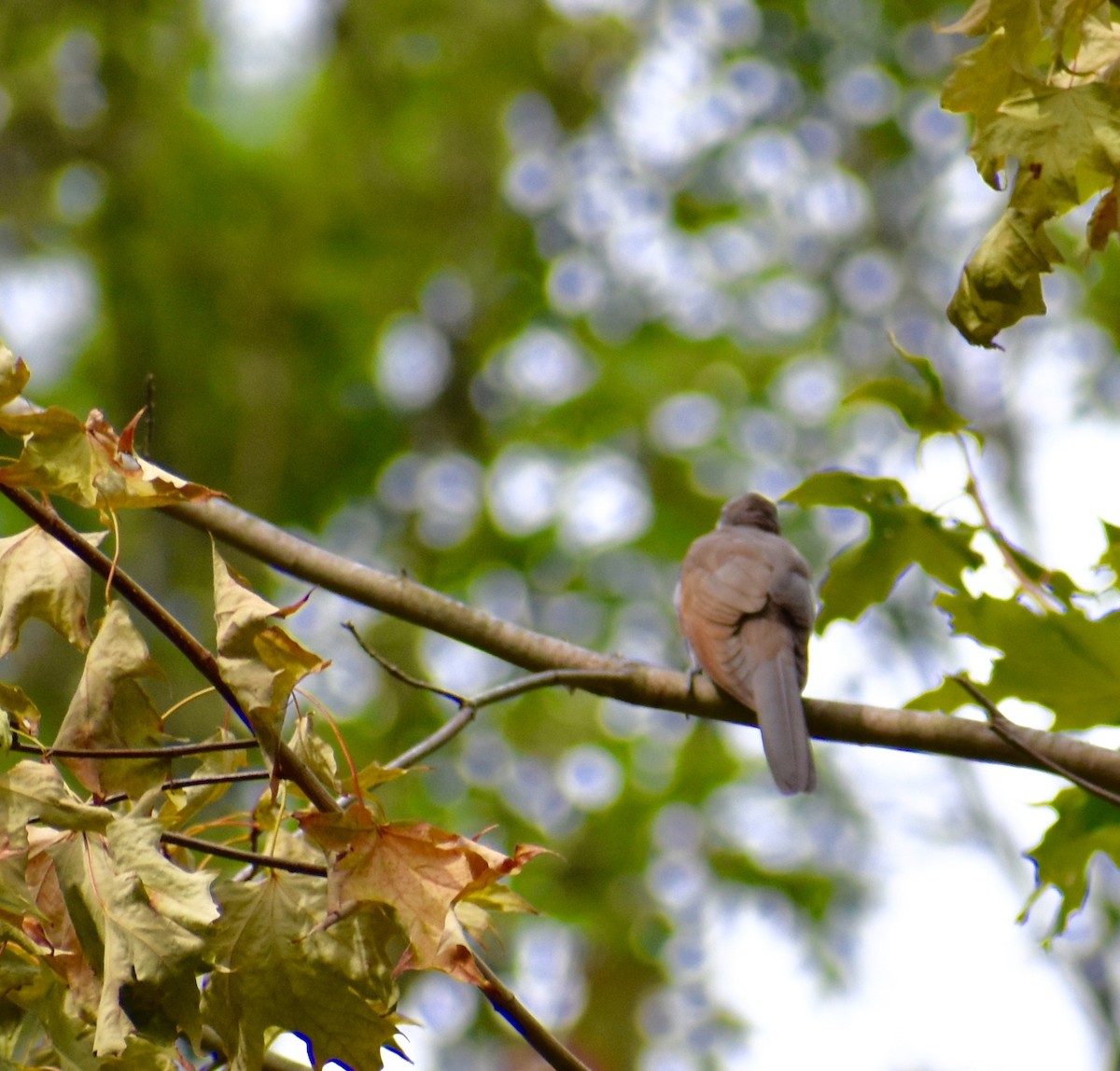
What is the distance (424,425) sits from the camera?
564 inches

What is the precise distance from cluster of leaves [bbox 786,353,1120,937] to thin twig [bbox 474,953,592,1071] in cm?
107

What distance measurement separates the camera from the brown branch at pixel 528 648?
2844mm

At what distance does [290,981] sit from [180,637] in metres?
0.52

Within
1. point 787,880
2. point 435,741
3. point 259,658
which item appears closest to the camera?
point 259,658

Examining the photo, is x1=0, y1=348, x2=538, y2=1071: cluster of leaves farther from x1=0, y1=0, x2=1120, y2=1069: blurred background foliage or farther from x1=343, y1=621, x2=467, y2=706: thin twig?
x1=0, y1=0, x2=1120, y2=1069: blurred background foliage

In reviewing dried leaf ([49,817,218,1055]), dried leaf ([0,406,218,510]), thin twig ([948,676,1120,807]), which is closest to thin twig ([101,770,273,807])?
dried leaf ([49,817,218,1055])

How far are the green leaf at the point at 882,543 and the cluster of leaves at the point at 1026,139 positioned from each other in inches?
32.3

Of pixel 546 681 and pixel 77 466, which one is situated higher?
pixel 546 681

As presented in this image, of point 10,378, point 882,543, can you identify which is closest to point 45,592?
point 10,378

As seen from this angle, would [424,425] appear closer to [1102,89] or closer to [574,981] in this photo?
[574,981]

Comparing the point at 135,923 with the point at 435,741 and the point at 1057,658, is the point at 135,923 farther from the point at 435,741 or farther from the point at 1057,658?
the point at 1057,658

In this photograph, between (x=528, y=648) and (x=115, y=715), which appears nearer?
(x=115, y=715)

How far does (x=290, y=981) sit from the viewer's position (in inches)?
75.0

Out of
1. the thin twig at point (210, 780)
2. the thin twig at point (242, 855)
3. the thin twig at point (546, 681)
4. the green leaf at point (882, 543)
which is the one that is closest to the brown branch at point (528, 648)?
the thin twig at point (546, 681)
